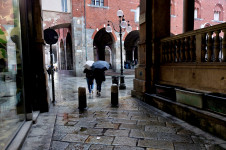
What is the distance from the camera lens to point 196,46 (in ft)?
12.9

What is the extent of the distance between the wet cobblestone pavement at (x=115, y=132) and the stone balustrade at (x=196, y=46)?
1558mm

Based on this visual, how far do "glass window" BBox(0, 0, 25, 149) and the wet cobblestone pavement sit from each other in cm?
43

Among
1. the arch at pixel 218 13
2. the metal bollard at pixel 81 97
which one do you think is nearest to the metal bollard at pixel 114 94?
the metal bollard at pixel 81 97

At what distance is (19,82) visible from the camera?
11.8 feet

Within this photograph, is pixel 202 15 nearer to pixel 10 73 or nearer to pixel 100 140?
pixel 100 140

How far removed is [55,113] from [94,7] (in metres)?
14.7

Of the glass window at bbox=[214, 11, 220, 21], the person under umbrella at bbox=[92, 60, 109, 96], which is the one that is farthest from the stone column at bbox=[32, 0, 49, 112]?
the glass window at bbox=[214, 11, 220, 21]

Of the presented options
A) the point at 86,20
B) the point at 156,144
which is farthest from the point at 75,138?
the point at 86,20

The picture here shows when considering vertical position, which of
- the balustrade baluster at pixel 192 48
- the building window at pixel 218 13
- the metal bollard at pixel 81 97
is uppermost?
the building window at pixel 218 13

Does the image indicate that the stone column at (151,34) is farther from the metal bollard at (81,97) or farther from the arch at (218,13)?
the arch at (218,13)

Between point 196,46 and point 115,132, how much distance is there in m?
2.70

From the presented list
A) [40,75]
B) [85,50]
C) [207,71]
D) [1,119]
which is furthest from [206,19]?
[1,119]

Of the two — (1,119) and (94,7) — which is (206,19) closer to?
(94,7)

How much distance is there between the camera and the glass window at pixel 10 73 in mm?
2699
